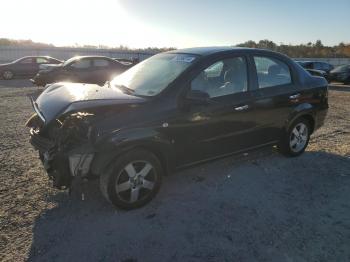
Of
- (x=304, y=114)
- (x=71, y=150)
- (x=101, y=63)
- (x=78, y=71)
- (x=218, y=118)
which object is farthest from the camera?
(x=101, y=63)

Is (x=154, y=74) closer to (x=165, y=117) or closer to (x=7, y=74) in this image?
(x=165, y=117)

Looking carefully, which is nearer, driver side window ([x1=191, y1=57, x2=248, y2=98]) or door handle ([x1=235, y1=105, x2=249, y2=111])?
driver side window ([x1=191, y1=57, x2=248, y2=98])

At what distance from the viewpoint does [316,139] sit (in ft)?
23.5

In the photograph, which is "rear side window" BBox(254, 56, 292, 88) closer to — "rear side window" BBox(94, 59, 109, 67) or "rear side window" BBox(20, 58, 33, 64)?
"rear side window" BBox(94, 59, 109, 67)

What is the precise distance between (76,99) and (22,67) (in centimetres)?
1897

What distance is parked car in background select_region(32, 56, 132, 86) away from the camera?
584 inches

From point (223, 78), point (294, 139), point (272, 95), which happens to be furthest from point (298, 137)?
point (223, 78)

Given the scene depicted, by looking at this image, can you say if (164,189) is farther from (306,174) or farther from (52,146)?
(306,174)

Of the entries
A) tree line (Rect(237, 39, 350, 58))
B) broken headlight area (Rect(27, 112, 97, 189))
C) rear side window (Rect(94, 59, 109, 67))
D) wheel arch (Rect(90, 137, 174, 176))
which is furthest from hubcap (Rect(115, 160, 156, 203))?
tree line (Rect(237, 39, 350, 58))

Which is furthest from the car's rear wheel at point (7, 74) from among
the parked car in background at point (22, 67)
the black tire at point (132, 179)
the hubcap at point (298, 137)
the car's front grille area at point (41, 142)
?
the black tire at point (132, 179)

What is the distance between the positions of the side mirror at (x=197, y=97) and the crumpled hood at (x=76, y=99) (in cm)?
55

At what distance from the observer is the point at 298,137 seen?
6008 millimetres

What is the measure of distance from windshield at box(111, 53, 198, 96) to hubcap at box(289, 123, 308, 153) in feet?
7.48

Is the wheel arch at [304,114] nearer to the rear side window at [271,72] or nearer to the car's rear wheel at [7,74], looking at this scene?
the rear side window at [271,72]
